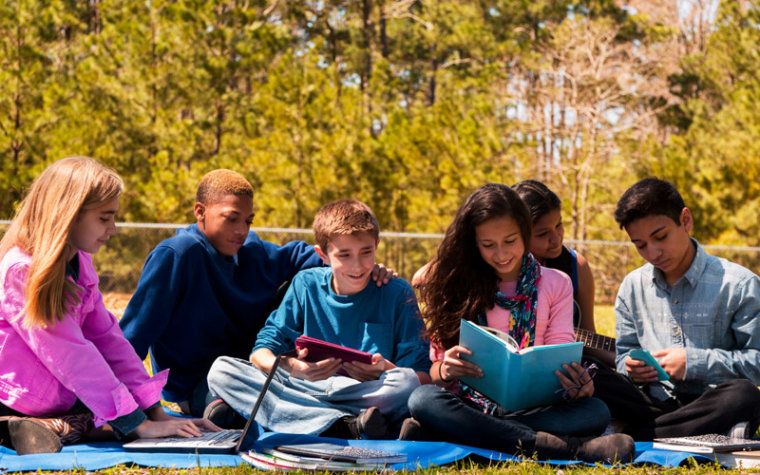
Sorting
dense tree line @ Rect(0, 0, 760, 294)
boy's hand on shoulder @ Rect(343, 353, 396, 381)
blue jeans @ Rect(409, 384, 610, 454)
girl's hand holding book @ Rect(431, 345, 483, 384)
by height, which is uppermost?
dense tree line @ Rect(0, 0, 760, 294)

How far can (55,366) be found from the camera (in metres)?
3.22

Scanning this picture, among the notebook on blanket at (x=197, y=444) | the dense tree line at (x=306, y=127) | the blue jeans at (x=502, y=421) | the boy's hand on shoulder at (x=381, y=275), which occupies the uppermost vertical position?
the dense tree line at (x=306, y=127)

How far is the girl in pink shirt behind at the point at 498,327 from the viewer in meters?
3.32

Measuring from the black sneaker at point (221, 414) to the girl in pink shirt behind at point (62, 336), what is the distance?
0.79ft

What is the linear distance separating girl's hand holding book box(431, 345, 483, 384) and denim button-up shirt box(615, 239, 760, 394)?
0.93 metres

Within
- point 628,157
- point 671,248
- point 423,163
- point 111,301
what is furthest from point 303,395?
point 628,157

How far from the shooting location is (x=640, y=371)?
345 cm

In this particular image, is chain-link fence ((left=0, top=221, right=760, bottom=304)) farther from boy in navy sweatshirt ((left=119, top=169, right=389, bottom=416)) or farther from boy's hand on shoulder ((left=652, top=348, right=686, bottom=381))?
boy's hand on shoulder ((left=652, top=348, right=686, bottom=381))

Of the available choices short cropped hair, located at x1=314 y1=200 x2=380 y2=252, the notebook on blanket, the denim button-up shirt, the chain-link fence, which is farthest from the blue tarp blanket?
the chain-link fence

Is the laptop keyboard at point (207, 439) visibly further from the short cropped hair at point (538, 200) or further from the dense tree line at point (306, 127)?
the dense tree line at point (306, 127)

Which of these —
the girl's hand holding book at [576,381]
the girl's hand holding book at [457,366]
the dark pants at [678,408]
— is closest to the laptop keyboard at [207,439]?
the girl's hand holding book at [457,366]

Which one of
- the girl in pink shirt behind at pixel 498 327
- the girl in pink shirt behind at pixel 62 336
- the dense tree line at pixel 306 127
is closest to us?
the girl in pink shirt behind at pixel 62 336

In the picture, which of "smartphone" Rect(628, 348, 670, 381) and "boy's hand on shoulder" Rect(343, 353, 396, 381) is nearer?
"smartphone" Rect(628, 348, 670, 381)

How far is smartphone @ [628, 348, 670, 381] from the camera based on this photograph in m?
3.35
